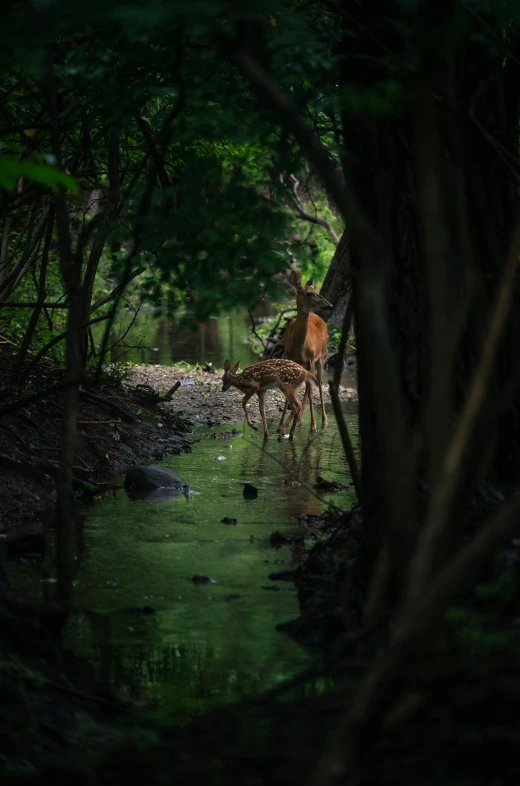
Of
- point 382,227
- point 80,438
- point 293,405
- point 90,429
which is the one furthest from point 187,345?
point 382,227

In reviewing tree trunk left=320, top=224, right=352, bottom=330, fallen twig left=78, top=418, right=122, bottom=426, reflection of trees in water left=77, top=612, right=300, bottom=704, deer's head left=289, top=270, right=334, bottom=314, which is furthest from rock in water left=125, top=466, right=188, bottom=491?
tree trunk left=320, top=224, right=352, bottom=330

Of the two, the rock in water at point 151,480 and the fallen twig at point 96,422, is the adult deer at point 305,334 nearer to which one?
the fallen twig at point 96,422

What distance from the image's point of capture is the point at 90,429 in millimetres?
10281

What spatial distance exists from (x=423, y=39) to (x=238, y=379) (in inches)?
364

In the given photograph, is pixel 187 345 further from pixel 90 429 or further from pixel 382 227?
pixel 382 227

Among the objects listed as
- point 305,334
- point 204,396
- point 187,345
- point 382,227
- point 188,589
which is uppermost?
point 187,345

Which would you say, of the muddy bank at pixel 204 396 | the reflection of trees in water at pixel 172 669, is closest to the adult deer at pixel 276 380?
the muddy bank at pixel 204 396

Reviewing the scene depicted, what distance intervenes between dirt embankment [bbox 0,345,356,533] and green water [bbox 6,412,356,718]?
0.54 meters

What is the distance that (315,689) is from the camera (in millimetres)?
4715

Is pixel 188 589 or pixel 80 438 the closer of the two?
pixel 188 589

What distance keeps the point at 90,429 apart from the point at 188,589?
425 cm

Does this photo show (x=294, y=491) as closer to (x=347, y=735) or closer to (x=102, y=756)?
(x=102, y=756)

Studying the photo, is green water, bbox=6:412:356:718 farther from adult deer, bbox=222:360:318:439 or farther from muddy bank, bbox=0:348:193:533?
adult deer, bbox=222:360:318:439

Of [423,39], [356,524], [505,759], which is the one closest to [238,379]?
[356,524]
